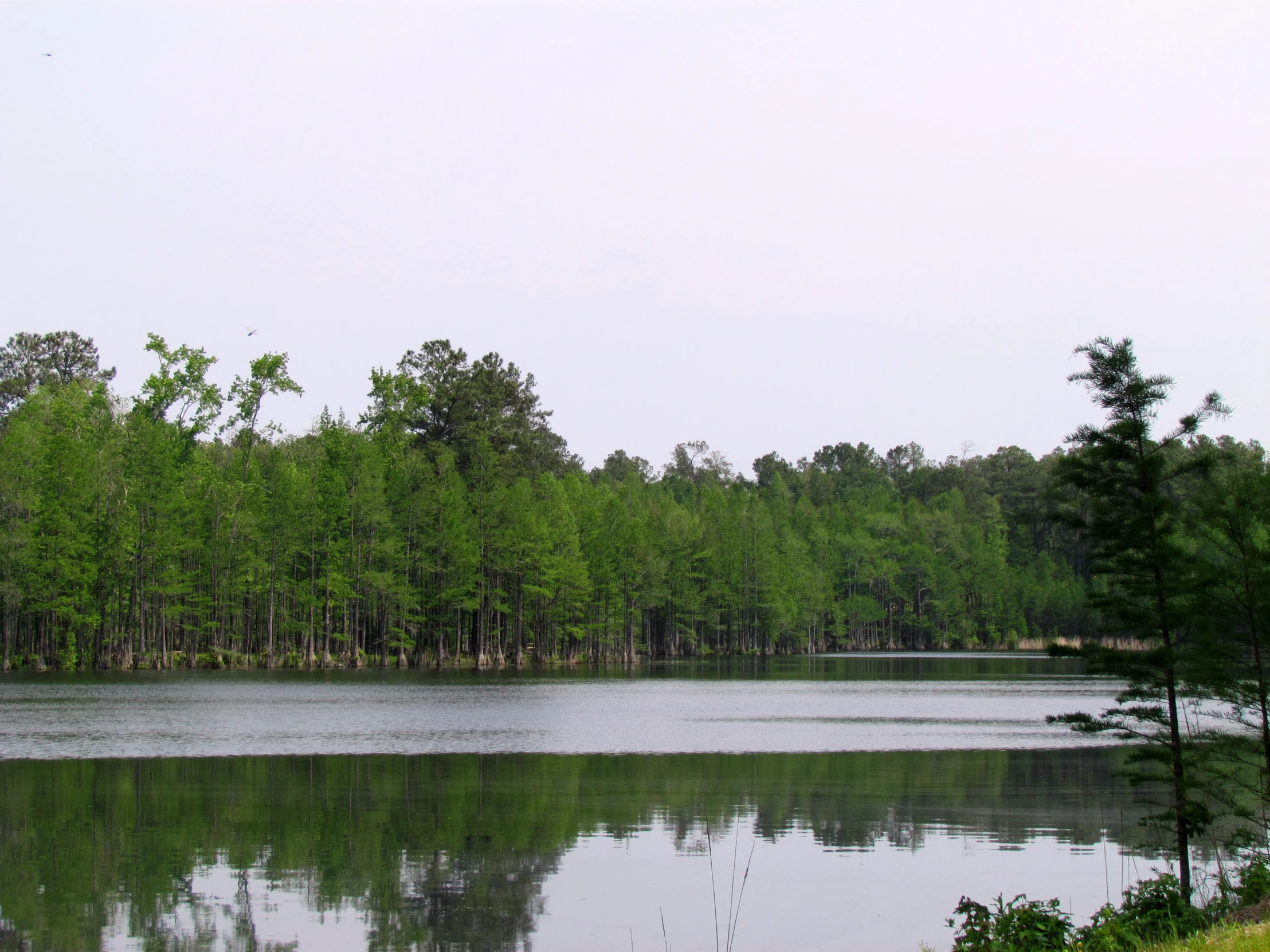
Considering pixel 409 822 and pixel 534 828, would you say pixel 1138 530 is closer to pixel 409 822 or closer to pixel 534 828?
pixel 534 828

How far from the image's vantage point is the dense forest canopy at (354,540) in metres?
79.1

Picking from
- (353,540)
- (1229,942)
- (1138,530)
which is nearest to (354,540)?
(353,540)

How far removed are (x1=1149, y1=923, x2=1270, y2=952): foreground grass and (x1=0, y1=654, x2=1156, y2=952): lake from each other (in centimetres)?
479

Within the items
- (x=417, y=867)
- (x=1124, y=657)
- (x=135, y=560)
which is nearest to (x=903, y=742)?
(x=1124, y=657)

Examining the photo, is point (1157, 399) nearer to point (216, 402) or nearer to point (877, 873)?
point (877, 873)

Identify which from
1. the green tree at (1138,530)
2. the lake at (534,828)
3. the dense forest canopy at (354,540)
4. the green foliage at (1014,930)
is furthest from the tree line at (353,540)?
the green foliage at (1014,930)

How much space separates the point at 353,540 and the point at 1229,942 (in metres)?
85.8

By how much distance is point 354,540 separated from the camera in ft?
300

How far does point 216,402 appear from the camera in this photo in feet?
310

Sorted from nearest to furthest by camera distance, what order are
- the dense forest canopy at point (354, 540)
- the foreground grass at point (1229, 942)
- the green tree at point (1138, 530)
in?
the foreground grass at point (1229, 942) < the green tree at point (1138, 530) < the dense forest canopy at point (354, 540)

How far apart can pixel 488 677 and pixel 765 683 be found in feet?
57.5

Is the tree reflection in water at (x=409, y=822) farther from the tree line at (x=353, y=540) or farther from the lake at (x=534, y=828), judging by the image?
the tree line at (x=353, y=540)

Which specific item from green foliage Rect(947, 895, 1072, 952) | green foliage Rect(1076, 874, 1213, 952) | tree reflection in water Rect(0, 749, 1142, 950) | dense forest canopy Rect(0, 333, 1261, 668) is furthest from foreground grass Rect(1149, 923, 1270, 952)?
dense forest canopy Rect(0, 333, 1261, 668)

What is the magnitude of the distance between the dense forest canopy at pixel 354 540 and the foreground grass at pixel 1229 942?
51182 millimetres
